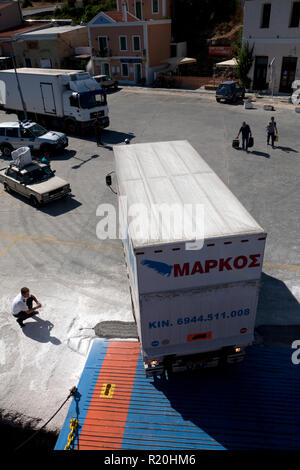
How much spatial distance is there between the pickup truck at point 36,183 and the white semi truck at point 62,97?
371 inches

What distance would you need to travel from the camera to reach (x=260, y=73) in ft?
120

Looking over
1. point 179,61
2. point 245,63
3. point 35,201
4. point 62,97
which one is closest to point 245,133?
point 35,201

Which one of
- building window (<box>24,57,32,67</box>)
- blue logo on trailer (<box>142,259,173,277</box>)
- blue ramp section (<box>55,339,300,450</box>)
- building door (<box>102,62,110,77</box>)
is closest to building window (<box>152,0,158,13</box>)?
building door (<box>102,62,110,77</box>)

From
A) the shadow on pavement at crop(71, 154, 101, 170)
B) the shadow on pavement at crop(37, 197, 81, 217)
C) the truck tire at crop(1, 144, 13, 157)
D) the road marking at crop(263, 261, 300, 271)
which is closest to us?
the road marking at crop(263, 261, 300, 271)

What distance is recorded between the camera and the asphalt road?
9.09m

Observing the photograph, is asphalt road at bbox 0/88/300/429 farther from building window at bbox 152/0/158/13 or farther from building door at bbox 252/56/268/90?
building window at bbox 152/0/158/13

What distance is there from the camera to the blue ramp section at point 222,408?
7074mm

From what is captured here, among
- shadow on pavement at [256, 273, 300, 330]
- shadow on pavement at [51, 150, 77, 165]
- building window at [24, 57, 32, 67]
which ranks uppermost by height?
building window at [24, 57, 32, 67]

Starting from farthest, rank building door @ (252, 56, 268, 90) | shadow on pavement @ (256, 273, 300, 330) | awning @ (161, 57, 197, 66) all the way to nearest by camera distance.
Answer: awning @ (161, 57, 197, 66)
building door @ (252, 56, 268, 90)
shadow on pavement @ (256, 273, 300, 330)

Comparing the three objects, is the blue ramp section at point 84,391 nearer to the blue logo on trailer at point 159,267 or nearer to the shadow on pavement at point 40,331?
the shadow on pavement at point 40,331

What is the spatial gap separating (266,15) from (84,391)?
124ft

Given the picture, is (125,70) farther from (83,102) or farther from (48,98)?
(83,102)

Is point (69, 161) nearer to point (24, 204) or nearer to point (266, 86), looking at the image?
point (24, 204)

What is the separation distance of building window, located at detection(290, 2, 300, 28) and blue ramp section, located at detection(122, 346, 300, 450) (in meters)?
34.4
